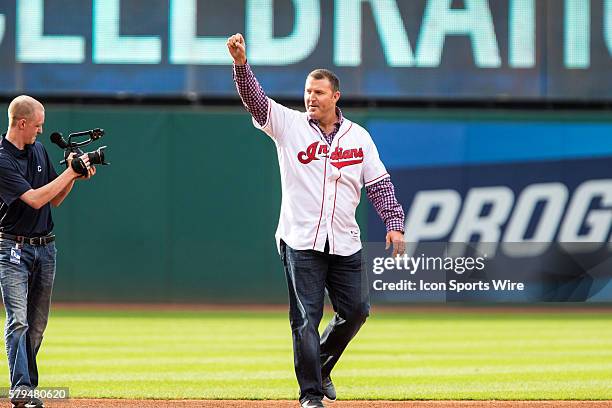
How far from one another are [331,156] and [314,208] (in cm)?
34

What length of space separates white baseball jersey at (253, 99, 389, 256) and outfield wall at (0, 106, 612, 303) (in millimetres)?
11809

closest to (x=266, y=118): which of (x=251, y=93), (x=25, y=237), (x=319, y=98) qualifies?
(x=251, y=93)

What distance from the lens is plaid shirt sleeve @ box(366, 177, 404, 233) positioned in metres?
7.34

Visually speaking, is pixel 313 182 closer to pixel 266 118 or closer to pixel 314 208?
pixel 314 208

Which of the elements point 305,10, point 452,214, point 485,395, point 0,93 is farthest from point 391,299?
point 485,395

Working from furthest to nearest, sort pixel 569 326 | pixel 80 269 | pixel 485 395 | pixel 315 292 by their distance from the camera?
1. pixel 80 269
2. pixel 569 326
3. pixel 485 395
4. pixel 315 292

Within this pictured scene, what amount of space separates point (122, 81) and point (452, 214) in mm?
5774

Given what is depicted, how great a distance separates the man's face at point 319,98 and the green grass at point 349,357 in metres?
2.69

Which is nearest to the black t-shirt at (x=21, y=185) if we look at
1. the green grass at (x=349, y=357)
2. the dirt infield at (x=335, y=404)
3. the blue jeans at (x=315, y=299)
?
the dirt infield at (x=335, y=404)

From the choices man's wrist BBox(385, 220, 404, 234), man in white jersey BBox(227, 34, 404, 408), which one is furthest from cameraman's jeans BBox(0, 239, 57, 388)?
man's wrist BBox(385, 220, 404, 234)

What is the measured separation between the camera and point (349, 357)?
1199 centimetres

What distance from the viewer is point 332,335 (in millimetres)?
7496

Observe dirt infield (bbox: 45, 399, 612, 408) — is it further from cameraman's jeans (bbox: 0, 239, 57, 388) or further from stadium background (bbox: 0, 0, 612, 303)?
stadium background (bbox: 0, 0, 612, 303)

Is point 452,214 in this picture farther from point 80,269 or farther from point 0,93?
point 0,93
